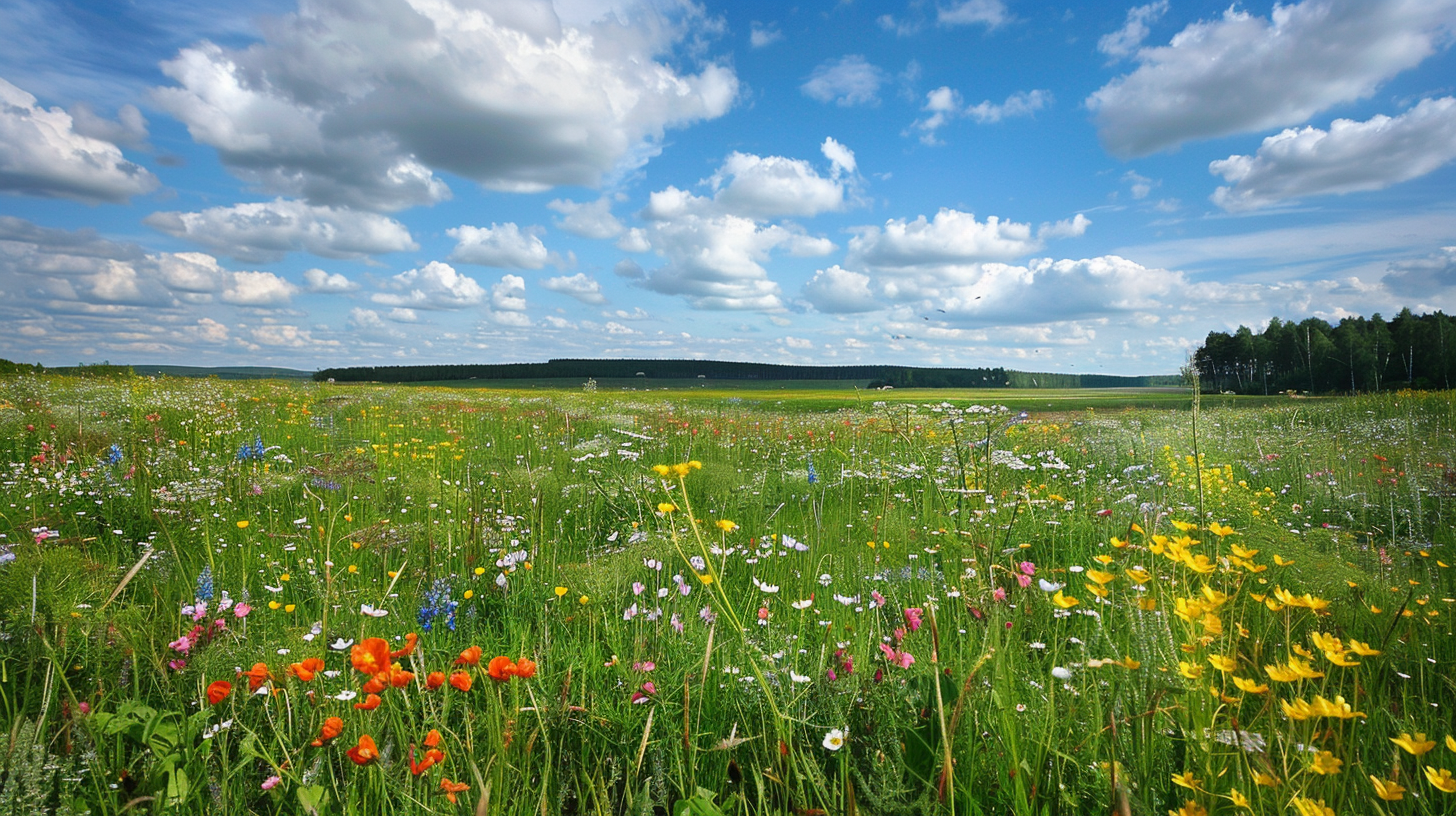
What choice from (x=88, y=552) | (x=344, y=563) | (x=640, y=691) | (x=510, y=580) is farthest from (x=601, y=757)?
(x=88, y=552)

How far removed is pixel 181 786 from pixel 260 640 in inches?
40.6

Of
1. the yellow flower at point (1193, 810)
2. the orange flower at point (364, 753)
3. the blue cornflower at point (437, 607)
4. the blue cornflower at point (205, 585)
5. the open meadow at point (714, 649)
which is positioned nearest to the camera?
the orange flower at point (364, 753)

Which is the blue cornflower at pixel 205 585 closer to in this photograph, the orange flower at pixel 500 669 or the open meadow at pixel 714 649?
the open meadow at pixel 714 649

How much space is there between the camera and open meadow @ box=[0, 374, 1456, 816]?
1.48m

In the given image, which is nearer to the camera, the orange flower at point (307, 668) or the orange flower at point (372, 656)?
the orange flower at point (372, 656)

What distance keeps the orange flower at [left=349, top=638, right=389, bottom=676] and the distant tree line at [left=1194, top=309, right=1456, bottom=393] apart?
3013 cm

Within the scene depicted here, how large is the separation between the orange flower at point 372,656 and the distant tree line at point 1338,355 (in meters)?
30.1

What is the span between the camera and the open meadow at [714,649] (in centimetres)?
148

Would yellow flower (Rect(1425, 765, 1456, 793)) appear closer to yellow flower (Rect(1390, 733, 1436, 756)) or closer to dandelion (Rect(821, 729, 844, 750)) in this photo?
yellow flower (Rect(1390, 733, 1436, 756))

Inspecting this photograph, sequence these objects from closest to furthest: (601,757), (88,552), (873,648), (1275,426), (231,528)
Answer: (601,757) < (873,648) < (88,552) < (231,528) < (1275,426)

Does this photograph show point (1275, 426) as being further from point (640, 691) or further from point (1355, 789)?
point (640, 691)

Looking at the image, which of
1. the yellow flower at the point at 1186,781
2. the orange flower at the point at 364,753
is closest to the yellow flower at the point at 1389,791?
the yellow flower at the point at 1186,781

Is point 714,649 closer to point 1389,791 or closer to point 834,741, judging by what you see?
point 834,741

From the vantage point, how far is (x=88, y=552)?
3373 mm
